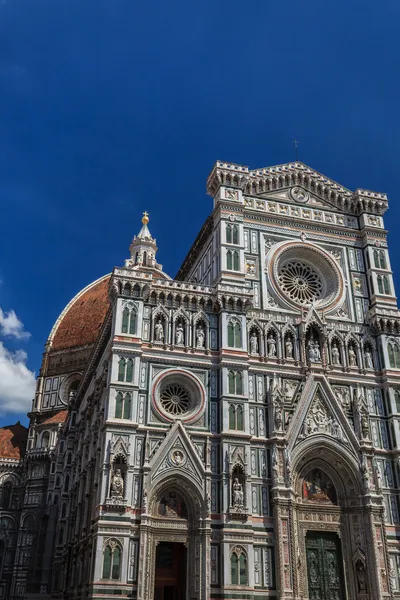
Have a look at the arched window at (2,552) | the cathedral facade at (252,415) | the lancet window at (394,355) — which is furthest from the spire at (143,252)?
the arched window at (2,552)

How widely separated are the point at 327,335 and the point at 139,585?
600 inches

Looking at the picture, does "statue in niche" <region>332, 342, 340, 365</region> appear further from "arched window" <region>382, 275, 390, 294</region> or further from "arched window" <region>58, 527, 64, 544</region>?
"arched window" <region>58, 527, 64, 544</region>

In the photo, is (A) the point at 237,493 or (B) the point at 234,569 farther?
(A) the point at 237,493

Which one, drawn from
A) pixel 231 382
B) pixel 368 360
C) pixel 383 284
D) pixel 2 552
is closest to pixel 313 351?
pixel 368 360

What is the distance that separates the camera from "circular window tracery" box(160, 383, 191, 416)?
2895 centimetres

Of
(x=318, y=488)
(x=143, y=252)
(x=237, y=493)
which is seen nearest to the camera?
(x=237, y=493)

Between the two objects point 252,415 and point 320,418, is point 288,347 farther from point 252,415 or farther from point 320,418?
point 252,415

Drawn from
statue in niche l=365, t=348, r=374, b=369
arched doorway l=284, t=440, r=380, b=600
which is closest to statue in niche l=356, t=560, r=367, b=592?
arched doorway l=284, t=440, r=380, b=600

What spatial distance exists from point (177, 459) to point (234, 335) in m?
6.79

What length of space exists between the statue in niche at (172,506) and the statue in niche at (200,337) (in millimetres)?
7102

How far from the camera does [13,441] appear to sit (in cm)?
5769

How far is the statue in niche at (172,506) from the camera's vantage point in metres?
27.0

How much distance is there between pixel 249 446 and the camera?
93.2ft

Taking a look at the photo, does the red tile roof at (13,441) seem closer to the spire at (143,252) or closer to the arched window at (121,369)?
the spire at (143,252)
